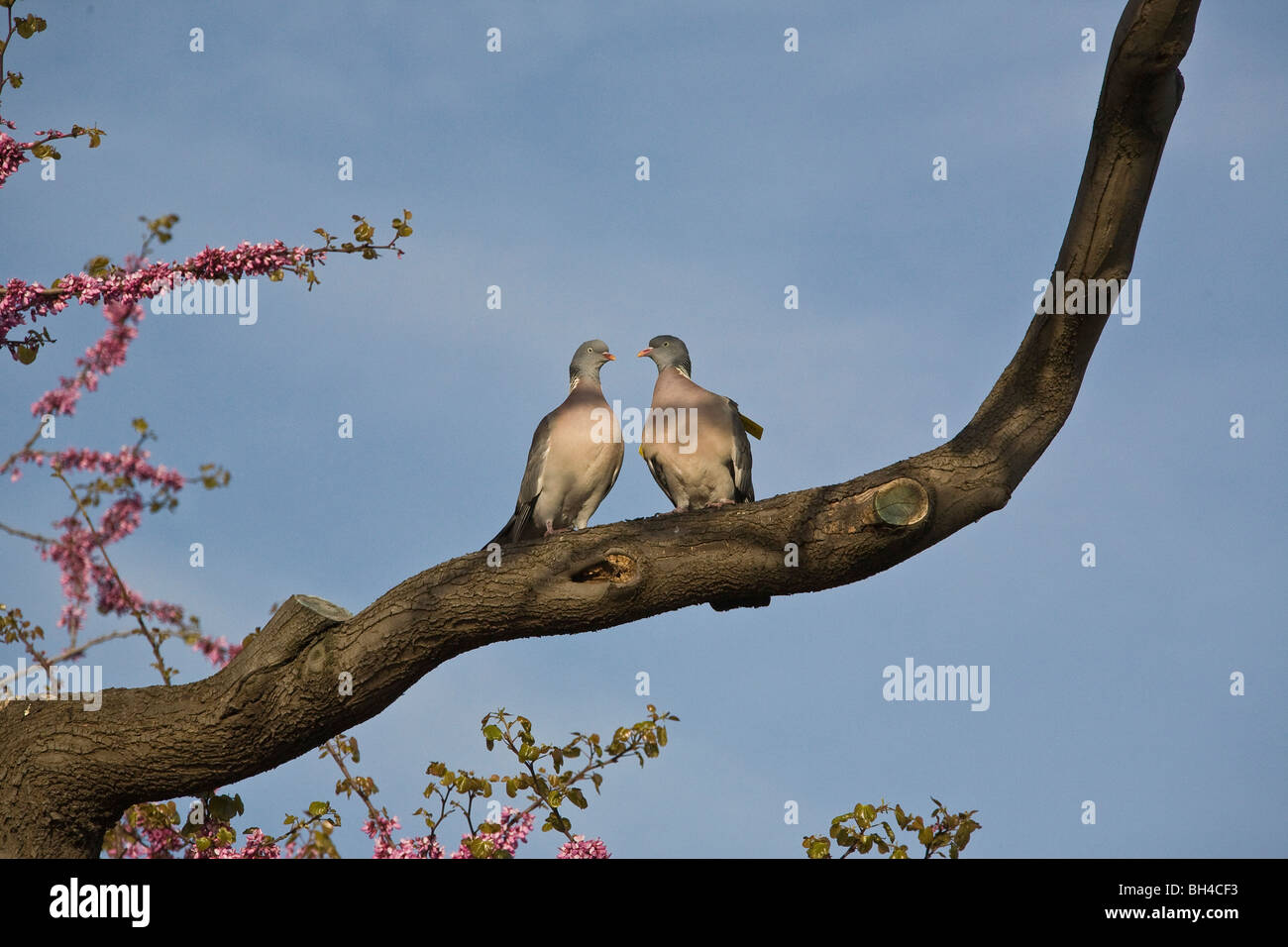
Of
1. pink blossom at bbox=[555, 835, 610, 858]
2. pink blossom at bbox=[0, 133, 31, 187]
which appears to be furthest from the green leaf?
pink blossom at bbox=[0, 133, 31, 187]

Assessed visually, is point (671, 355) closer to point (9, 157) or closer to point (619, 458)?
point (619, 458)

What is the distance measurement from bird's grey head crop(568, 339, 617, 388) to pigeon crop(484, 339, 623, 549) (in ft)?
0.97

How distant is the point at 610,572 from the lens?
14.0 feet

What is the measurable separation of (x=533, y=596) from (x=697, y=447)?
146cm

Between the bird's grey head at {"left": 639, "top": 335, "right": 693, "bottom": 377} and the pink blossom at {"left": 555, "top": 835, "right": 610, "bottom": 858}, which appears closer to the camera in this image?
the pink blossom at {"left": 555, "top": 835, "right": 610, "bottom": 858}

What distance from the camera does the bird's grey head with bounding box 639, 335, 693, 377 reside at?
19.8 ft

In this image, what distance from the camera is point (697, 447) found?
5.43 metres

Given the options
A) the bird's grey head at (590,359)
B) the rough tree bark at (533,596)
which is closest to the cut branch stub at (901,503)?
the rough tree bark at (533,596)

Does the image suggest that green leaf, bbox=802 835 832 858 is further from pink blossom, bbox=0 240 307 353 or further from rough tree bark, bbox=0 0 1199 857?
pink blossom, bbox=0 240 307 353
